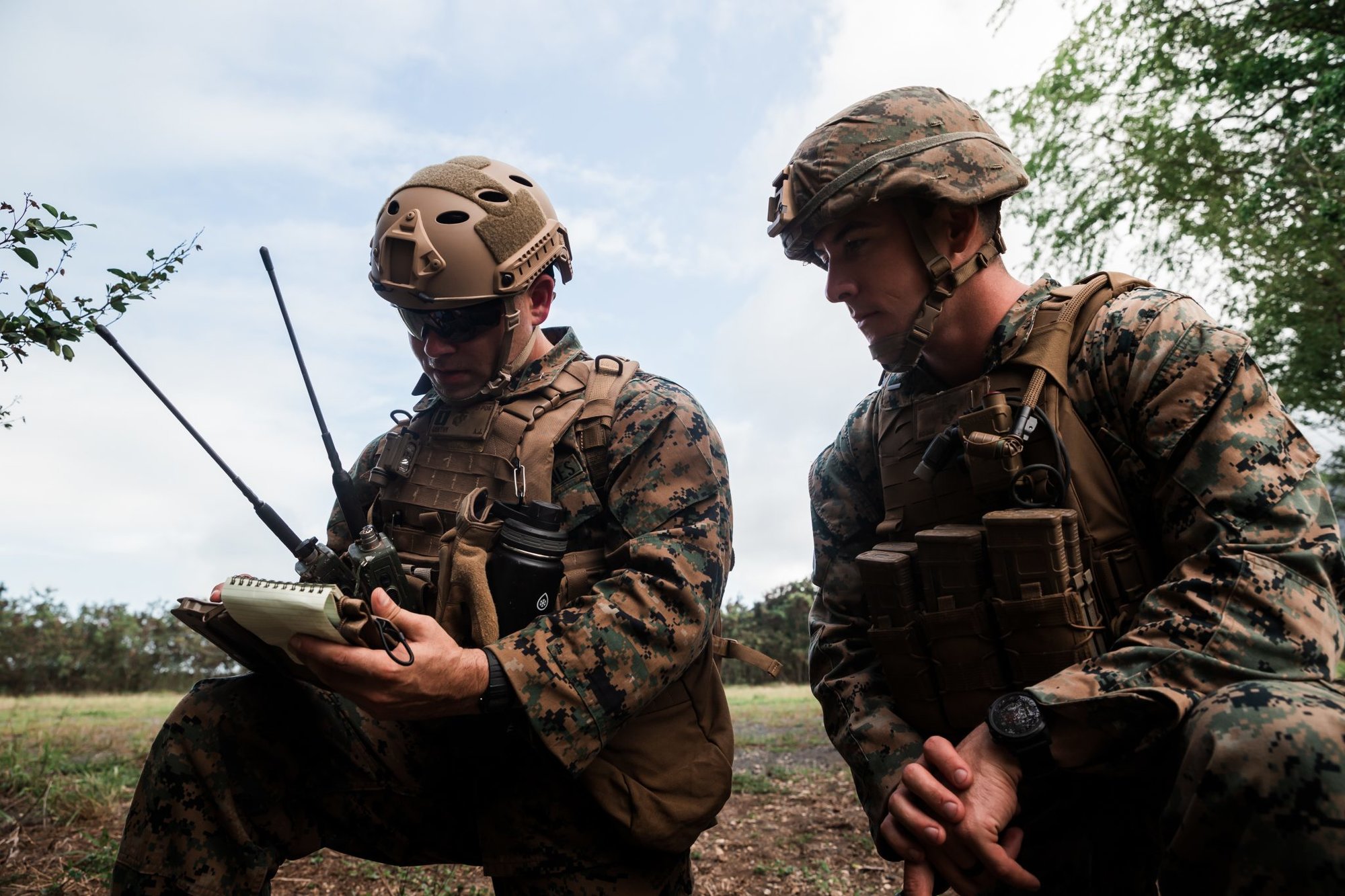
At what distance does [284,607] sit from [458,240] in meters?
1.44

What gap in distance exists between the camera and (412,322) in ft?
11.1

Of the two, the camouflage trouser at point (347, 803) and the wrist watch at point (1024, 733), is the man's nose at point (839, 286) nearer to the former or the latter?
the wrist watch at point (1024, 733)

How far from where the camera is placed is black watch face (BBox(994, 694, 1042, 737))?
2.30 meters

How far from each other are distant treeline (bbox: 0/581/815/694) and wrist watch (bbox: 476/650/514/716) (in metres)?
14.2

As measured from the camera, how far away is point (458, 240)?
327cm

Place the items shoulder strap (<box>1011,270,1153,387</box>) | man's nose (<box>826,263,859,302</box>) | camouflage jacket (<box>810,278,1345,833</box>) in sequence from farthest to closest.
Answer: man's nose (<box>826,263,859,302</box>) < shoulder strap (<box>1011,270,1153,387</box>) < camouflage jacket (<box>810,278,1345,833</box>)

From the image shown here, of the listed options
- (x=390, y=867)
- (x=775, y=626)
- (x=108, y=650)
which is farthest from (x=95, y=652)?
(x=390, y=867)

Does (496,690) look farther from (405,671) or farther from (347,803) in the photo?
(347,803)

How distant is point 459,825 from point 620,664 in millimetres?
933

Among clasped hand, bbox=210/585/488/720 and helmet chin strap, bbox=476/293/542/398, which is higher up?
helmet chin strap, bbox=476/293/542/398

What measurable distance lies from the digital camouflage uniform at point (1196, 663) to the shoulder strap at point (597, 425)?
99cm

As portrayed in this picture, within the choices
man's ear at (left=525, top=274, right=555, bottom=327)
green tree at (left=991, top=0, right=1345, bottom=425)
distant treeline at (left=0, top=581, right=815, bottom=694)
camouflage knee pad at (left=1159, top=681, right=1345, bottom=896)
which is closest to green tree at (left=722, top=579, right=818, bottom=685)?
distant treeline at (left=0, top=581, right=815, bottom=694)

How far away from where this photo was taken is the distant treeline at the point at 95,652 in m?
15.9

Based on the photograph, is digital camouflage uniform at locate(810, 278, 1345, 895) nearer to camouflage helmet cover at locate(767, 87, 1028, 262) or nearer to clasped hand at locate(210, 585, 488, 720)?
camouflage helmet cover at locate(767, 87, 1028, 262)
